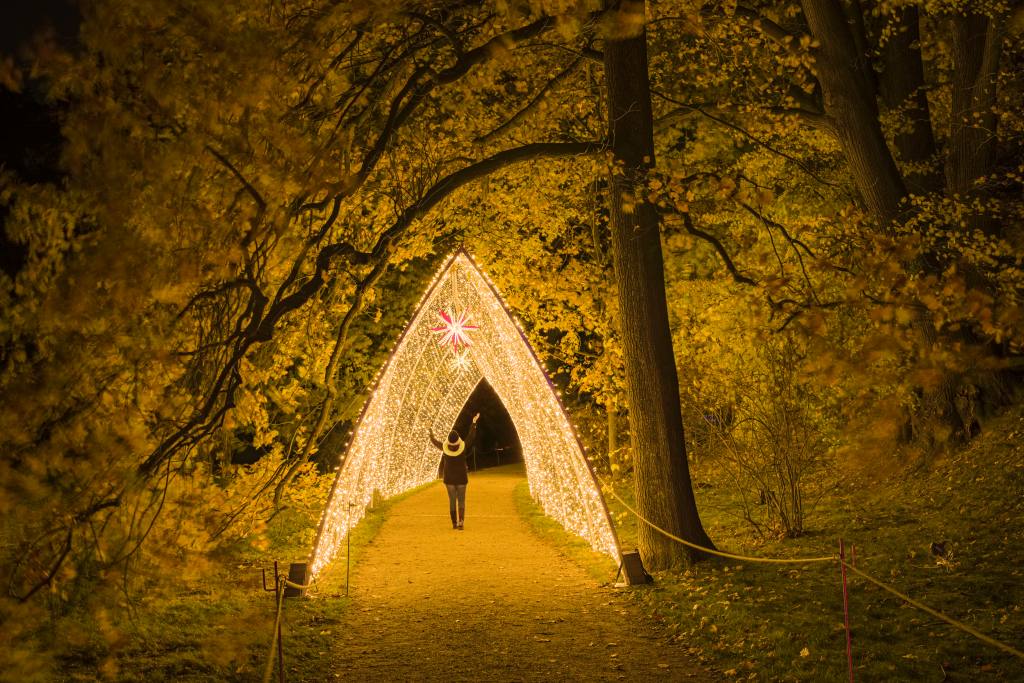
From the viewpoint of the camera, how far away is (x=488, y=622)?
29.1 feet

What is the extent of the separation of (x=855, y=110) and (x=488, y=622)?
9.16 metres

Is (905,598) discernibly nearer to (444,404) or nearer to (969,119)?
(969,119)

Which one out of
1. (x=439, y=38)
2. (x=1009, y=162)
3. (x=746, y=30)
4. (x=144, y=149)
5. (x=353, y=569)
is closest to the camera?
(x=144, y=149)

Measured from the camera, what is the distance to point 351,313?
9.41 metres

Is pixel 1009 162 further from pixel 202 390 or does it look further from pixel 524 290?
pixel 202 390

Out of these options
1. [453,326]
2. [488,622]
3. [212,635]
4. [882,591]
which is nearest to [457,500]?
[453,326]

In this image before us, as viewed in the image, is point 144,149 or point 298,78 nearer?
point 144,149

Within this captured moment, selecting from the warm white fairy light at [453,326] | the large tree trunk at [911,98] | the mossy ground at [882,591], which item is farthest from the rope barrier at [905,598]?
the large tree trunk at [911,98]

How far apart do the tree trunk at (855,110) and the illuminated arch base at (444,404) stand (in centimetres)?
565

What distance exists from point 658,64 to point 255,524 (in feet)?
42.2

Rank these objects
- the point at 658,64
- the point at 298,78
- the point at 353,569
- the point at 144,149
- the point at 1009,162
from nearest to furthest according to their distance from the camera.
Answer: the point at 144,149 < the point at 298,78 < the point at 353,569 < the point at 1009,162 < the point at 658,64

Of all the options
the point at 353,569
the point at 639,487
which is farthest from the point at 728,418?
the point at 353,569

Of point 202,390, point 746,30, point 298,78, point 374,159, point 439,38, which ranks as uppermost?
point 746,30

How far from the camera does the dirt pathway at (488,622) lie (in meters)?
7.26
